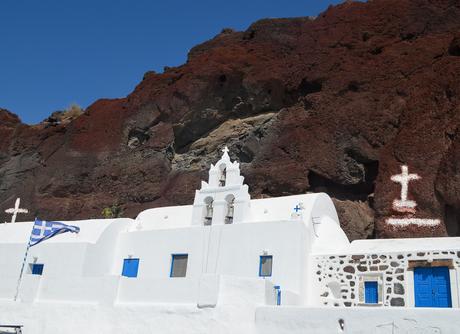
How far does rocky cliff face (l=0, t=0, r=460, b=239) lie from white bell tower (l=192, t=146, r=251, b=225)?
13.7ft

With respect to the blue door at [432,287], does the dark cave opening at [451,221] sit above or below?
above

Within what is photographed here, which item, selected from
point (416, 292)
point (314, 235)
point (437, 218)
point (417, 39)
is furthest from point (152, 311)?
point (417, 39)

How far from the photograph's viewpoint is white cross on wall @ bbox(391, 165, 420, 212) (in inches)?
761

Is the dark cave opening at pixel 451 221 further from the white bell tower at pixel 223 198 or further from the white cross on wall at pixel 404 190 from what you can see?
the white bell tower at pixel 223 198

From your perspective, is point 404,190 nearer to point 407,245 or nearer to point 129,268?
point 407,245

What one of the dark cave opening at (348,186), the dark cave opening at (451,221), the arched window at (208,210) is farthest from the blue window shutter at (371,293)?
the dark cave opening at (348,186)

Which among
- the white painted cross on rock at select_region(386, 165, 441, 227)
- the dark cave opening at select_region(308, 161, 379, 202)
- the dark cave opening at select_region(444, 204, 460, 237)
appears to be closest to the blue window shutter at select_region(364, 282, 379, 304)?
the white painted cross on rock at select_region(386, 165, 441, 227)

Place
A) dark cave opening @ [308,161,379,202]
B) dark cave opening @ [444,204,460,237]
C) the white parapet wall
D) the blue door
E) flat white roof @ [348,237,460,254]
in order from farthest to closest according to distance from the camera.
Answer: dark cave opening @ [308,161,379,202] < dark cave opening @ [444,204,460,237] < flat white roof @ [348,237,460,254] < the blue door < the white parapet wall

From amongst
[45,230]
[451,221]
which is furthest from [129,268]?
[451,221]

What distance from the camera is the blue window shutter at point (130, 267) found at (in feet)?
63.1

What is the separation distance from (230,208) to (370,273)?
5614 mm

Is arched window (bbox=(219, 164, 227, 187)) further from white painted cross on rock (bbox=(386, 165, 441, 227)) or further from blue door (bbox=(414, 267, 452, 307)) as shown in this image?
blue door (bbox=(414, 267, 452, 307))

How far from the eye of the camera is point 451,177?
727 inches

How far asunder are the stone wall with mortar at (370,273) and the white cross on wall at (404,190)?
14.3ft
